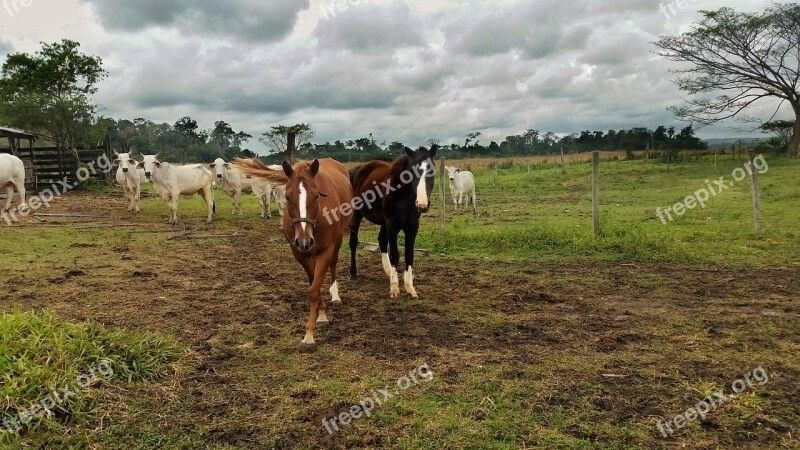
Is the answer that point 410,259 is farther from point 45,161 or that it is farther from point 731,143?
point 731,143

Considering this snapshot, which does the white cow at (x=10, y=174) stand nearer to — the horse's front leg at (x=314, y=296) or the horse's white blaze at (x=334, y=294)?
the horse's white blaze at (x=334, y=294)

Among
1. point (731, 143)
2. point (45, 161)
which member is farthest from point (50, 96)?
point (731, 143)

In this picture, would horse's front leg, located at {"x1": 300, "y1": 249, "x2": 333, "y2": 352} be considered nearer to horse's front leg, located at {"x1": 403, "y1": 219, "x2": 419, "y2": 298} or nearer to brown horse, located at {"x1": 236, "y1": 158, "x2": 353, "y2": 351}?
brown horse, located at {"x1": 236, "y1": 158, "x2": 353, "y2": 351}

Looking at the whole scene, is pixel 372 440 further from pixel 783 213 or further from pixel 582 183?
pixel 582 183

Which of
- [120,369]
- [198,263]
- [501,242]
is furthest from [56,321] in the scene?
[501,242]

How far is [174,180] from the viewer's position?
13.7 meters

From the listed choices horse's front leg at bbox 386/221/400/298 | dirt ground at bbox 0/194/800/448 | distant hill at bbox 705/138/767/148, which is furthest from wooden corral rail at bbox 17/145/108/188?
distant hill at bbox 705/138/767/148

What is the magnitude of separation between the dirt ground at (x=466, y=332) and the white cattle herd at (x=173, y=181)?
15.4ft

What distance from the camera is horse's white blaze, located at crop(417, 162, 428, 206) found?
643 cm

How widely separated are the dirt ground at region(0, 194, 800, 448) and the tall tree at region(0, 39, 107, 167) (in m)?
19.3

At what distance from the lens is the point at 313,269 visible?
17.6ft

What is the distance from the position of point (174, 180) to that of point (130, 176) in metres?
2.71

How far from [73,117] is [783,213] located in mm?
28745

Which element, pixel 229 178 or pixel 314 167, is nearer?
pixel 314 167
